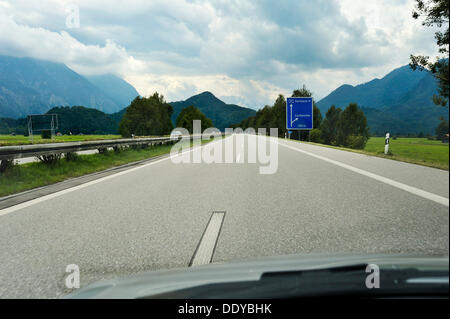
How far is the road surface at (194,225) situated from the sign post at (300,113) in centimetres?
3288

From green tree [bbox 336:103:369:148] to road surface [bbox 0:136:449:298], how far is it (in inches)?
3746

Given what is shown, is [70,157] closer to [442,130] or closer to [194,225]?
[194,225]

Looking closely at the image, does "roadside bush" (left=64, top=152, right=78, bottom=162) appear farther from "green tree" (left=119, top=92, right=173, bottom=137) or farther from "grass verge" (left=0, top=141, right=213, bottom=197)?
"green tree" (left=119, top=92, right=173, bottom=137)

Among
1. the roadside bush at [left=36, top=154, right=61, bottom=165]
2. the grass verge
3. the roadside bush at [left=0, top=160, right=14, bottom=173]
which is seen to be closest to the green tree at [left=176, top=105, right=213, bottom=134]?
the grass verge

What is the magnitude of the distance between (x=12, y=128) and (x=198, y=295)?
12641 centimetres

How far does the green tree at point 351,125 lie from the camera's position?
319 feet

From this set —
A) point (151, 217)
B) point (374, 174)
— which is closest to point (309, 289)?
point (151, 217)

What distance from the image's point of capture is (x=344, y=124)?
98812 mm

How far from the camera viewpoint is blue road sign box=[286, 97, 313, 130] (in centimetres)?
3984

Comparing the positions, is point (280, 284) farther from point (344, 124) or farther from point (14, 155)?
point (344, 124)

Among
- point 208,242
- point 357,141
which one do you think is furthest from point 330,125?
point 208,242

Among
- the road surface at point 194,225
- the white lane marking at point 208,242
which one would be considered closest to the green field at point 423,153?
the road surface at point 194,225

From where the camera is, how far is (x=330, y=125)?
108750 mm

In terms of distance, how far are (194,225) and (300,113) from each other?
37.3 meters
